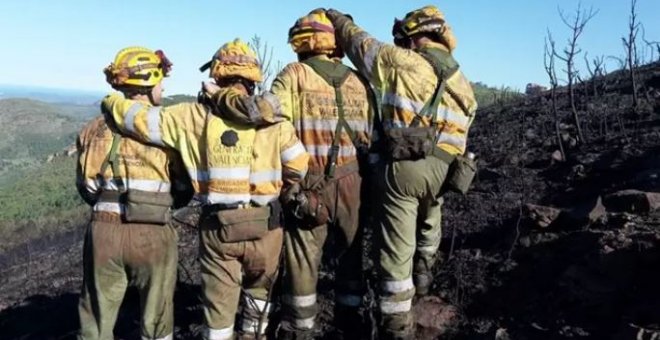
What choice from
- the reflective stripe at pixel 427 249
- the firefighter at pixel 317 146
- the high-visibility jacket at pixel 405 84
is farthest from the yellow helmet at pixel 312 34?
the reflective stripe at pixel 427 249

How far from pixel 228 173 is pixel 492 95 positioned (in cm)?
2210

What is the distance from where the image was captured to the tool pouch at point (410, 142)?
13.7 feet

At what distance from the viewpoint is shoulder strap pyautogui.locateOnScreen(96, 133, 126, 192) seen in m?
3.77

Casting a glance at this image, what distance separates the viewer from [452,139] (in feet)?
14.6

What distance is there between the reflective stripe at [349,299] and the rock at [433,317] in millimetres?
510

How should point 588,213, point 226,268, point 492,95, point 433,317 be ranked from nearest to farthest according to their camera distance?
1. point 226,268
2. point 433,317
3. point 588,213
4. point 492,95

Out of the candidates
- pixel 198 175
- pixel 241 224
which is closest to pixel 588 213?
pixel 241 224

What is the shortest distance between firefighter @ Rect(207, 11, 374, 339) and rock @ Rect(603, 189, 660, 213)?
→ 2516 mm

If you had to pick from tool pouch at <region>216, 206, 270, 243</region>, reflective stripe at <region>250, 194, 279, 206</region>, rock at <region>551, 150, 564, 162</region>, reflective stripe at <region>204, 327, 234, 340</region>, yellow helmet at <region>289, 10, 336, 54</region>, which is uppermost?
yellow helmet at <region>289, 10, 336, 54</region>

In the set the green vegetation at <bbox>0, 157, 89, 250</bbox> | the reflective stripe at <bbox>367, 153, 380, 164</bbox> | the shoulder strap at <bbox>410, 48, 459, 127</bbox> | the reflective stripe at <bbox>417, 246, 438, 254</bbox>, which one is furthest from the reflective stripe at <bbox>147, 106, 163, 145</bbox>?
the green vegetation at <bbox>0, 157, 89, 250</bbox>

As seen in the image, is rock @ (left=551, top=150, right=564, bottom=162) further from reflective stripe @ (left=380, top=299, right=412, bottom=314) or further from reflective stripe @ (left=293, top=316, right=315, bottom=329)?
reflective stripe @ (left=293, top=316, right=315, bottom=329)

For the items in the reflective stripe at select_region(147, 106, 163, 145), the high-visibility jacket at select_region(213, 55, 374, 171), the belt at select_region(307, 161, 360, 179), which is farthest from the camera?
the belt at select_region(307, 161, 360, 179)

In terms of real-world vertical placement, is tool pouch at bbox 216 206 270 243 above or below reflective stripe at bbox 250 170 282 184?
below

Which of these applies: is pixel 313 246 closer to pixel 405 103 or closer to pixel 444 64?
pixel 405 103
